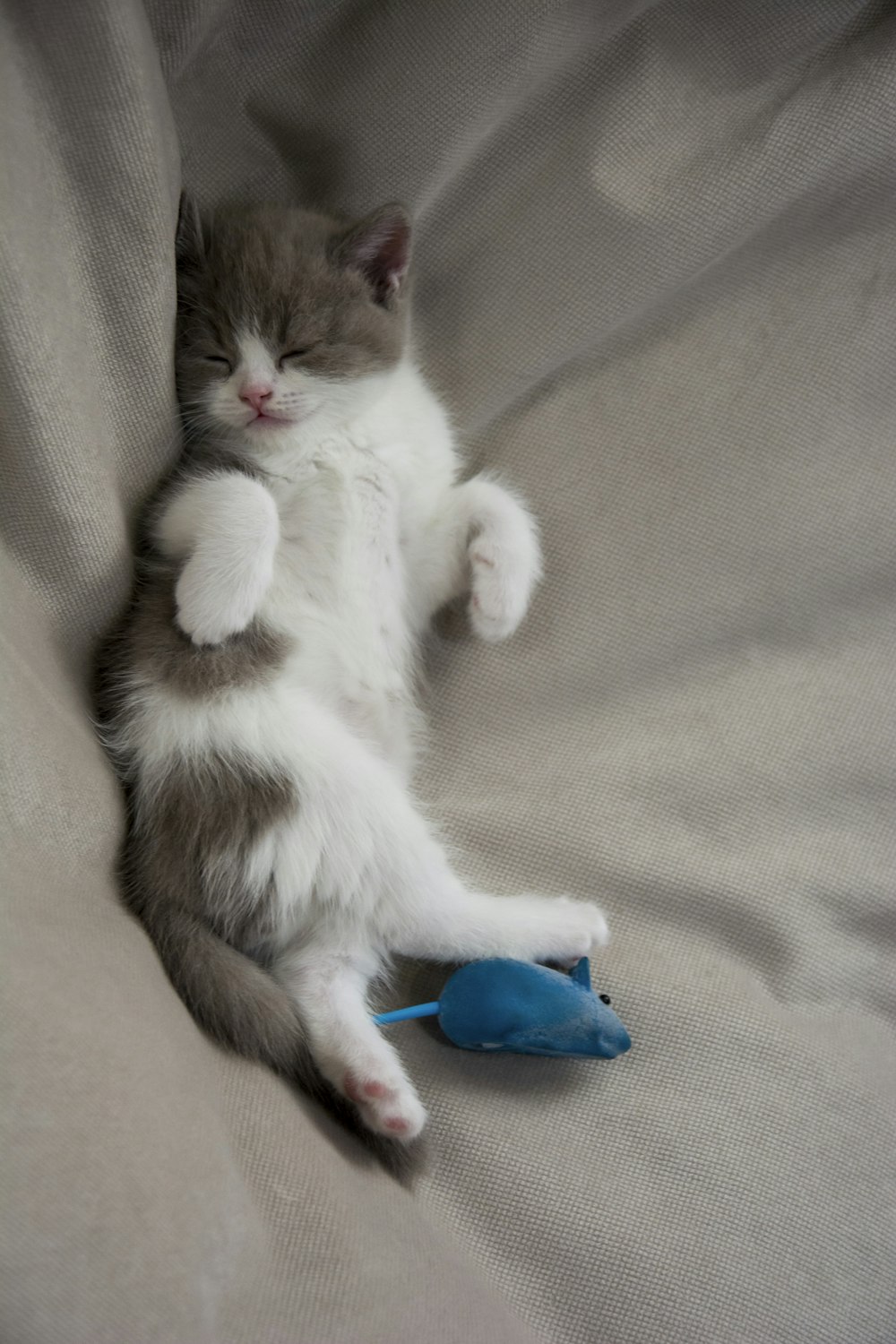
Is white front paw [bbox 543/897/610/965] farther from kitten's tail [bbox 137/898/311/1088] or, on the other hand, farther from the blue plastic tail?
kitten's tail [bbox 137/898/311/1088]

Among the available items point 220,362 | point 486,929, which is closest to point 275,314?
point 220,362

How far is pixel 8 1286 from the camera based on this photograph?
0.83 meters

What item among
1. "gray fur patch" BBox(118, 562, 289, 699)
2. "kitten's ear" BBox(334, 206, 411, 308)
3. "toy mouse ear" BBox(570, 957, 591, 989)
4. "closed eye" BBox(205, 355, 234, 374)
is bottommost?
"toy mouse ear" BBox(570, 957, 591, 989)

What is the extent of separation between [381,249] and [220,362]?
1.03 feet

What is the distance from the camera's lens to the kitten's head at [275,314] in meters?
1.47

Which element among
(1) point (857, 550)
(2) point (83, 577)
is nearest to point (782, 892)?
(1) point (857, 550)

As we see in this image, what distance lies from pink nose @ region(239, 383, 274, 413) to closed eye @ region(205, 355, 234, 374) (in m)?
0.06

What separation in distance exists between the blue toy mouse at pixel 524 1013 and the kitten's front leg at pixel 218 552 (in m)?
0.60

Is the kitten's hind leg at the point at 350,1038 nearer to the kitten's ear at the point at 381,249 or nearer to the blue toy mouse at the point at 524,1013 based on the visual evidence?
the blue toy mouse at the point at 524,1013

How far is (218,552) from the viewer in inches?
52.6

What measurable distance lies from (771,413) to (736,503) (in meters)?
0.16

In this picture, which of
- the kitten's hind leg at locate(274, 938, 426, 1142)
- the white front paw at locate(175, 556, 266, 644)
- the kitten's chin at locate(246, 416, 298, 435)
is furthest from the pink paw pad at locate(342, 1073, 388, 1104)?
the kitten's chin at locate(246, 416, 298, 435)

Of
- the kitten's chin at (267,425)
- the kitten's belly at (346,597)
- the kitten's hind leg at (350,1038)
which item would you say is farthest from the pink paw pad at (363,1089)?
the kitten's chin at (267,425)

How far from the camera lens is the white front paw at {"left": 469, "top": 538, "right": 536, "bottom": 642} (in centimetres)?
152
